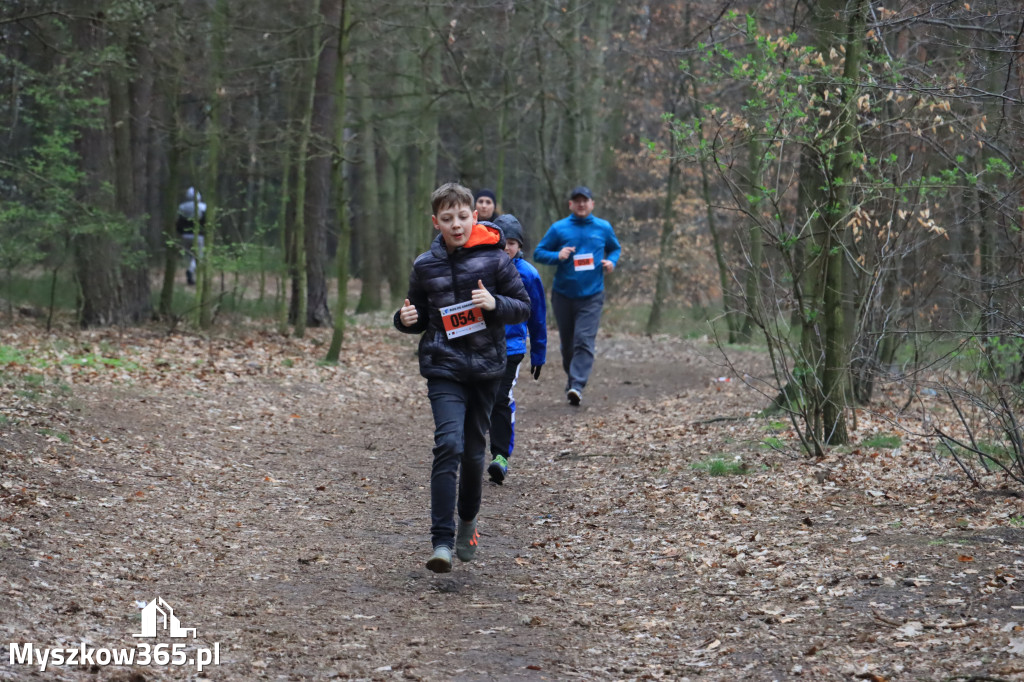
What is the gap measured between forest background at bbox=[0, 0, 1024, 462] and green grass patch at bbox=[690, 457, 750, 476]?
0.58m

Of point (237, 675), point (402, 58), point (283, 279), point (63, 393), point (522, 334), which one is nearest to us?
point (237, 675)

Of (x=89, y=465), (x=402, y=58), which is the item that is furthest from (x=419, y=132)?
(x=89, y=465)

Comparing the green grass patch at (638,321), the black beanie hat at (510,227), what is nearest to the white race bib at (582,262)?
the black beanie hat at (510,227)

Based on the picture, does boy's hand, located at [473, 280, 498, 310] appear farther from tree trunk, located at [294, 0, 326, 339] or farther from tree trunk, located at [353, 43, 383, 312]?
tree trunk, located at [353, 43, 383, 312]

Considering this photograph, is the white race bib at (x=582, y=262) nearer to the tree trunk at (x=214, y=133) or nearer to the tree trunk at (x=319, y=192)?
the tree trunk at (x=214, y=133)

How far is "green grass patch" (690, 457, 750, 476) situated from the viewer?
7.98 metres

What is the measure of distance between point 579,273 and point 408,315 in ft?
20.1

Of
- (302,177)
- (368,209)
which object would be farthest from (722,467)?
(368,209)

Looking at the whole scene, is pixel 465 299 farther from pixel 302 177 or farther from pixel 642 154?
pixel 642 154

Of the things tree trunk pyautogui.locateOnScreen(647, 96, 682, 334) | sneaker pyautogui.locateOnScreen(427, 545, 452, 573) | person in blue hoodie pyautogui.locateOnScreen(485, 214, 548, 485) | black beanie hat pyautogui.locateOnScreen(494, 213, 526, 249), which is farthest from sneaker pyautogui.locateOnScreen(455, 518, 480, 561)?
tree trunk pyautogui.locateOnScreen(647, 96, 682, 334)

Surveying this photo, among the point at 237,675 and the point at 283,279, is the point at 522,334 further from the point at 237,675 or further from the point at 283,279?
the point at 283,279

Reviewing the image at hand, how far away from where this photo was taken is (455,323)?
18.2 feet

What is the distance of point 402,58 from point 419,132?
12.1 feet

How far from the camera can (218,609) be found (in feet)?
16.2
